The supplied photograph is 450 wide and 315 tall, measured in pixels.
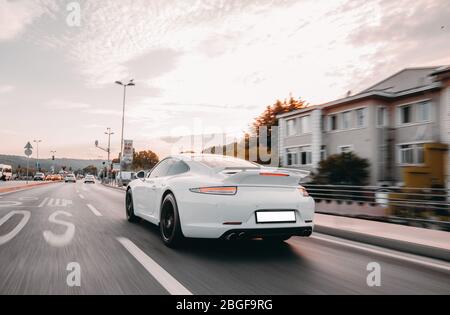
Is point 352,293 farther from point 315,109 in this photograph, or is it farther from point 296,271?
point 315,109

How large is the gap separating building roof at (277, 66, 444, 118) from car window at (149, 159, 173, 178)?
16.0 meters

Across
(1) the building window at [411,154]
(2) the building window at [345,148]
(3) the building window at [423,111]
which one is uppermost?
(3) the building window at [423,111]

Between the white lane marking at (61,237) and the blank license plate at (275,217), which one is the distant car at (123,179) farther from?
the blank license plate at (275,217)

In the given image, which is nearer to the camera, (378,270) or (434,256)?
(378,270)

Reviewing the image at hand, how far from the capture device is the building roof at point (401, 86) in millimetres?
20252

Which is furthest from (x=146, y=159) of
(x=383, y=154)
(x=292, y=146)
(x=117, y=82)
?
(x=383, y=154)

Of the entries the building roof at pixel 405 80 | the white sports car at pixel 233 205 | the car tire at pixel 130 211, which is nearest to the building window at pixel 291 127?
the building roof at pixel 405 80

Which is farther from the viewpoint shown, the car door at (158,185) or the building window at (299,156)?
the building window at (299,156)

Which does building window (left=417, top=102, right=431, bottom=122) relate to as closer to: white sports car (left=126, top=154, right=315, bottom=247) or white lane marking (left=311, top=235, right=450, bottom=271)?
white lane marking (left=311, top=235, right=450, bottom=271)

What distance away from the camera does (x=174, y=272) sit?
12.9 ft

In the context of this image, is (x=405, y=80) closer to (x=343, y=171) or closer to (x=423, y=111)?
(x=423, y=111)

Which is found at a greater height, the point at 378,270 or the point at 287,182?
the point at 287,182
